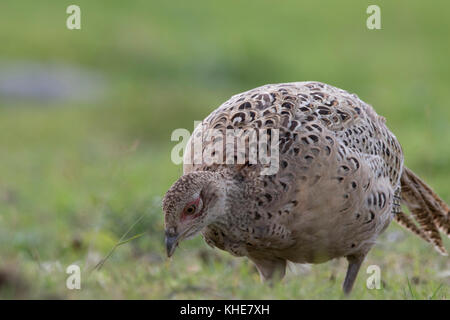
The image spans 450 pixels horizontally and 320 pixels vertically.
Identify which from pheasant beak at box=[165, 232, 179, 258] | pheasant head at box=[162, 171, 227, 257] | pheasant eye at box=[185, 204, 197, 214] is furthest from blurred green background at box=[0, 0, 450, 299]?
pheasant eye at box=[185, 204, 197, 214]

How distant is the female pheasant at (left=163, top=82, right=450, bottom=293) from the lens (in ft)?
16.2

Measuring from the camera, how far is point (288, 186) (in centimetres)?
502

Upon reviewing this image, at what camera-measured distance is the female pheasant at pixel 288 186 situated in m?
4.94

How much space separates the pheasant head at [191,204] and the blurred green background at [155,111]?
0.35 metres

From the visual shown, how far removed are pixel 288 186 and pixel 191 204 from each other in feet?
2.15

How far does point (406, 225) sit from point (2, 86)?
13.2 meters

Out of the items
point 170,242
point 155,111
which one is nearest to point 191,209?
point 170,242

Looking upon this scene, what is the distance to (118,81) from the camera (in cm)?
1889

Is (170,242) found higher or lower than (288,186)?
lower

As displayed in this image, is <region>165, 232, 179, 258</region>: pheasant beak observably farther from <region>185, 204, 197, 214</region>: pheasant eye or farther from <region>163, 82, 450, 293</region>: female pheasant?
<region>185, 204, 197, 214</region>: pheasant eye

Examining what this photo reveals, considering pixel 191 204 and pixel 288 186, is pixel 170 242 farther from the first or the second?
pixel 288 186

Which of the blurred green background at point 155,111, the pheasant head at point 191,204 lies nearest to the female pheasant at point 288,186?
the pheasant head at point 191,204

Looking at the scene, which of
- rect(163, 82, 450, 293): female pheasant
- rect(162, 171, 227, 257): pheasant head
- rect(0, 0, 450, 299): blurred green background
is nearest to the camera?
rect(162, 171, 227, 257): pheasant head

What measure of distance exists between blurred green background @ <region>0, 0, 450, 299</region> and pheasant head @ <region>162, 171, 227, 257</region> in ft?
1.15
